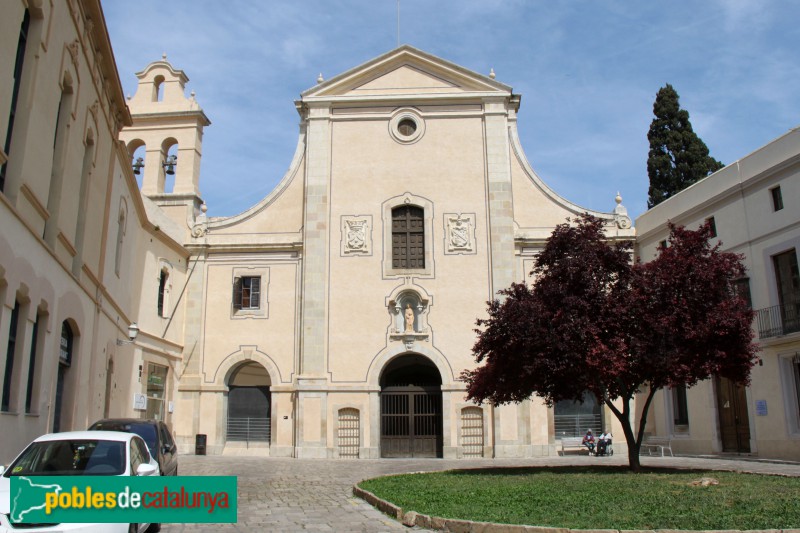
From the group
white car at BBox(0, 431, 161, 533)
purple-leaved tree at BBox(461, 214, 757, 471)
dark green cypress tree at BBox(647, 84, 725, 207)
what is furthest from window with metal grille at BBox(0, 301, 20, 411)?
dark green cypress tree at BBox(647, 84, 725, 207)

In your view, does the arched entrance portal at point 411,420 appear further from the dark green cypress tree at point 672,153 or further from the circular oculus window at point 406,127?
the dark green cypress tree at point 672,153

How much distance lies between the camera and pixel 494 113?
30.7 meters

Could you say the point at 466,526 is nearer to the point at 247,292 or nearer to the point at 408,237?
the point at 408,237

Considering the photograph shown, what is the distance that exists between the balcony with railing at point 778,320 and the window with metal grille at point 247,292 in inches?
711

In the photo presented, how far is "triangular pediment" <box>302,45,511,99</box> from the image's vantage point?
102 ft

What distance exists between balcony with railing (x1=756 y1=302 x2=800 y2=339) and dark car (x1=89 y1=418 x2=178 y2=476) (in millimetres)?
18208

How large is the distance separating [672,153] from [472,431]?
64.6 feet

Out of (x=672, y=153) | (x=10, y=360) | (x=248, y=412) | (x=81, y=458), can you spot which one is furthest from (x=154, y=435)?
(x=672, y=153)

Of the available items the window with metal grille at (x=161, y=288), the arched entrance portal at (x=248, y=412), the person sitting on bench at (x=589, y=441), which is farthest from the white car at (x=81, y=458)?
the person sitting on bench at (x=589, y=441)

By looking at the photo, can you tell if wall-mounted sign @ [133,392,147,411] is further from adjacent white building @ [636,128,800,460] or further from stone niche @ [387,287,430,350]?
adjacent white building @ [636,128,800,460]

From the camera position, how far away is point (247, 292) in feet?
97.7

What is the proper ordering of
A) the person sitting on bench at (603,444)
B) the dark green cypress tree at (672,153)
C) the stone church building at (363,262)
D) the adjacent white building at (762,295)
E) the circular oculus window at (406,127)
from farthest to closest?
the dark green cypress tree at (672,153) → the circular oculus window at (406,127) → the stone church building at (363,262) → the person sitting on bench at (603,444) → the adjacent white building at (762,295)

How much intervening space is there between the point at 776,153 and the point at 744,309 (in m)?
8.24

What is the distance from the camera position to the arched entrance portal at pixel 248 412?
29.0 meters
